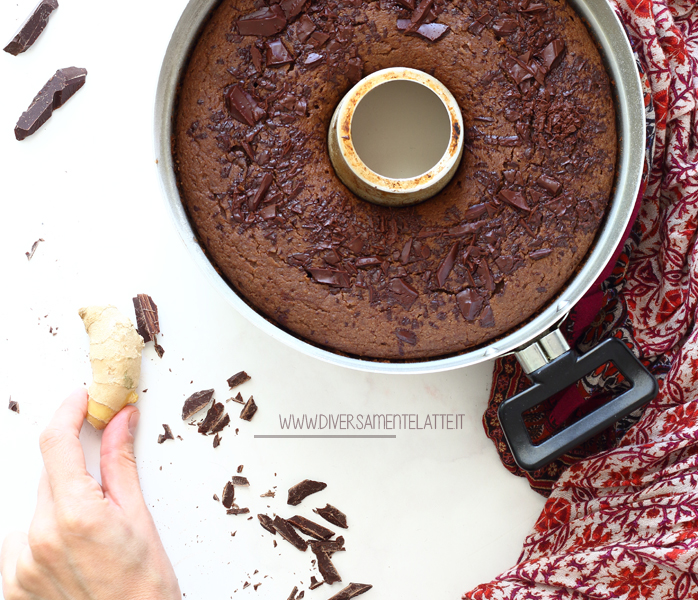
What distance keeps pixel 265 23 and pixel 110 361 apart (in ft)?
3.12

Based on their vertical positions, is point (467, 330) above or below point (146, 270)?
below

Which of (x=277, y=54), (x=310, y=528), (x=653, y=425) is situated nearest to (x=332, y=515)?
(x=310, y=528)

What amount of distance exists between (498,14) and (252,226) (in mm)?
682

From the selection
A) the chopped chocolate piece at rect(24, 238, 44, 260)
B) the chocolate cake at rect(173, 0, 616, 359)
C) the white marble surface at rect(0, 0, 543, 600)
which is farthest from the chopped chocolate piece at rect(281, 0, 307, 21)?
the chopped chocolate piece at rect(24, 238, 44, 260)

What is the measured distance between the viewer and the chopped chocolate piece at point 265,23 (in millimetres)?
1209

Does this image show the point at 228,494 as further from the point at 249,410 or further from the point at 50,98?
the point at 50,98

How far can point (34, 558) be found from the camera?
159 cm

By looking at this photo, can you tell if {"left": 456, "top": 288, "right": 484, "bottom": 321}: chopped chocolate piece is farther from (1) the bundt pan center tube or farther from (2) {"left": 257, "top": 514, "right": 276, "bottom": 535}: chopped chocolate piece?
(2) {"left": 257, "top": 514, "right": 276, "bottom": 535}: chopped chocolate piece

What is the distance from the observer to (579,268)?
1.32 metres

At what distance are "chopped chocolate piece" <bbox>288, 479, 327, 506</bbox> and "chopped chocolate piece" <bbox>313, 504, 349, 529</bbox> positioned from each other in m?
0.06

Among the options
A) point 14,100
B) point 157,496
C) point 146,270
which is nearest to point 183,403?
point 157,496

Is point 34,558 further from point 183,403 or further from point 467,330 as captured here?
point 467,330

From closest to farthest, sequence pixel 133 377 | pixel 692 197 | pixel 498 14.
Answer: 1. pixel 498 14
2. pixel 692 197
3. pixel 133 377

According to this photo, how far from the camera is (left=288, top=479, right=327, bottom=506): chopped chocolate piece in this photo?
169 centimetres
